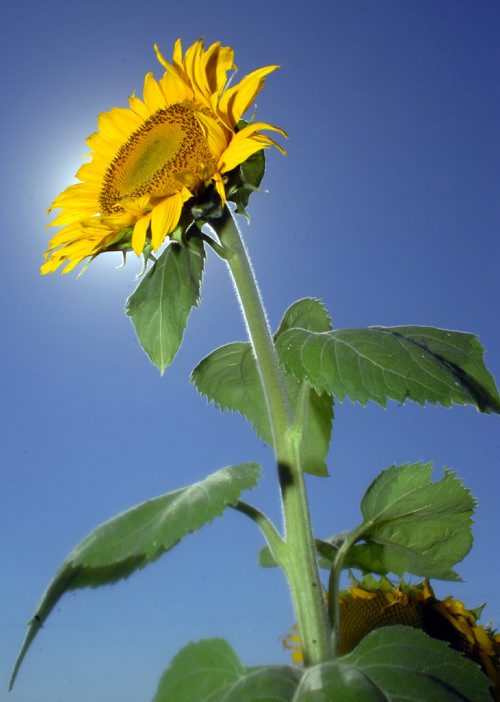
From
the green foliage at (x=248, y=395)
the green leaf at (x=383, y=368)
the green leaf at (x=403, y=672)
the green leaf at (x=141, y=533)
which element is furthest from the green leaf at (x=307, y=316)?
the green leaf at (x=403, y=672)

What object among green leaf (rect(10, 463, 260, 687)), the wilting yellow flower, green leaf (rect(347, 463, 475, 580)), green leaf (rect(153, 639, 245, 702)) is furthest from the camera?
the wilting yellow flower

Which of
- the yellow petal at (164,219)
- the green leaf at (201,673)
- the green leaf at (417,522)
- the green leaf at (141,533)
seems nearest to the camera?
the green leaf at (141,533)

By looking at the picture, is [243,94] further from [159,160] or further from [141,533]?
[141,533]

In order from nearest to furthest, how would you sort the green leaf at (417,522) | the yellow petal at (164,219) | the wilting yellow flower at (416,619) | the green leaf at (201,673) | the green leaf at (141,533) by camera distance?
the green leaf at (141,533)
the green leaf at (201,673)
the yellow petal at (164,219)
the green leaf at (417,522)
the wilting yellow flower at (416,619)

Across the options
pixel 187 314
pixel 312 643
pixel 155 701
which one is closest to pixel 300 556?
pixel 312 643

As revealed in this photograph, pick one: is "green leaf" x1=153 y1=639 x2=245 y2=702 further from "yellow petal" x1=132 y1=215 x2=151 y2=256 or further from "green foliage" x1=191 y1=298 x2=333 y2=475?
"yellow petal" x1=132 y1=215 x2=151 y2=256

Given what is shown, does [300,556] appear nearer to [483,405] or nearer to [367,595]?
[483,405]

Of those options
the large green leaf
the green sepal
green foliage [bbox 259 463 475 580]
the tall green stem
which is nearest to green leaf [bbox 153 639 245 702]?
the large green leaf

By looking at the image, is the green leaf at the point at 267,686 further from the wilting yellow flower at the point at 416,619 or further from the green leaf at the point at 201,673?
the wilting yellow flower at the point at 416,619

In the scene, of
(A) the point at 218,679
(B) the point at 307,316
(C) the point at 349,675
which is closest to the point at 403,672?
(C) the point at 349,675
